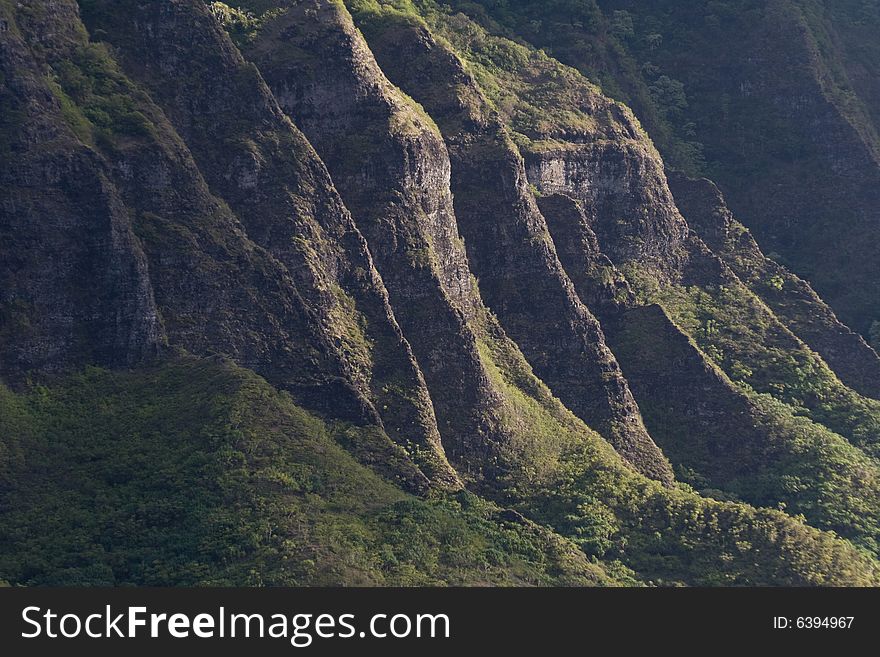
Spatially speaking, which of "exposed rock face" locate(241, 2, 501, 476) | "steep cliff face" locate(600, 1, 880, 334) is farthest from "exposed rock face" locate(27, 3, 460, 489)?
"steep cliff face" locate(600, 1, 880, 334)

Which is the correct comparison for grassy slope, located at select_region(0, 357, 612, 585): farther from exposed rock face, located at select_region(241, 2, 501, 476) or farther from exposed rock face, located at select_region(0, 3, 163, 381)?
exposed rock face, located at select_region(241, 2, 501, 476)

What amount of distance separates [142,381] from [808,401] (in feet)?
180

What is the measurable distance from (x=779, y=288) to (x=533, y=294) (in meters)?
32.0

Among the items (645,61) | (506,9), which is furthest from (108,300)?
(645,61)

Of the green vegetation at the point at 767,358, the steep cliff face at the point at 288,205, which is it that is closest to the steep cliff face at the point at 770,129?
the green vegetation at the point at 767,358

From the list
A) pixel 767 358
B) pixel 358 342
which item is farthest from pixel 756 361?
pixel 358 342

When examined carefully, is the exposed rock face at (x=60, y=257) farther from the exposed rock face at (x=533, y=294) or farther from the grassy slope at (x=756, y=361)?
the grassy slope at (x=756, y=361)

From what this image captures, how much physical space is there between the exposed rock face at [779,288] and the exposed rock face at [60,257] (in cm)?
6142

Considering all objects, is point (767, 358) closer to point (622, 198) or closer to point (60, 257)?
point (622, 198)

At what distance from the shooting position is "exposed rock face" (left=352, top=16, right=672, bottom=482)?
150500 mm

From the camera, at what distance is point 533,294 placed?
151000mm

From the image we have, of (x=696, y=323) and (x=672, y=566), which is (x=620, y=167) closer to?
(x=696, y=323)

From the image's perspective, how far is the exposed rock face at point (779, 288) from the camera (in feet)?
567

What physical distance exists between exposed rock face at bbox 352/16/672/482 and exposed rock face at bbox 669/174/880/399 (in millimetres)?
25620
